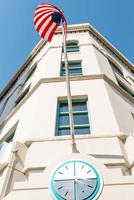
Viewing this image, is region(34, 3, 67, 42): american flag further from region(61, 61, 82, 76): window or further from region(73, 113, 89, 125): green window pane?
region(73, 113, 89, 125): green window pane

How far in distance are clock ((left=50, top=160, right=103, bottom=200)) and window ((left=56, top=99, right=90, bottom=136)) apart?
8.02ft

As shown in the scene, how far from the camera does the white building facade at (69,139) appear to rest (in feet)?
22.3

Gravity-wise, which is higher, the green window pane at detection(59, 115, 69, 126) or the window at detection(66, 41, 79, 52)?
the window at detection(66, 41, 79, 52)

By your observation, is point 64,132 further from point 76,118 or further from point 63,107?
point 63,107

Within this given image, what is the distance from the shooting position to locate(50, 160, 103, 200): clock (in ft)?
21.6

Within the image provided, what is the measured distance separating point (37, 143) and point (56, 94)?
300 centimetres

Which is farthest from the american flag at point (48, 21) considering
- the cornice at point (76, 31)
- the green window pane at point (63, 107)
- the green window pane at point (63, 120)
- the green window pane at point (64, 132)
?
the cornice at point (76, 31)

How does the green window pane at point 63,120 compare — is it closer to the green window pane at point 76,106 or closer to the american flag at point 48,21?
the green window pane at point 76,106

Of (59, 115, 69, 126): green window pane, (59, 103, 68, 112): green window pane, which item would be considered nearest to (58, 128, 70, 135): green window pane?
(59, 115, 69, 126): green window pane

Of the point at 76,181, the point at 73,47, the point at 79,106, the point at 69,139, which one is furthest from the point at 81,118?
the point at 73,47

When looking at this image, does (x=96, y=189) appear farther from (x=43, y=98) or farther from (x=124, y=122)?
(x=43, y=98)

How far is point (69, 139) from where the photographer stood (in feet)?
29.0

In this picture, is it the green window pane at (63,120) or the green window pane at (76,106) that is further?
the green window pane at (76,106)

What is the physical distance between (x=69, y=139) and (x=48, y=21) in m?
4.92
